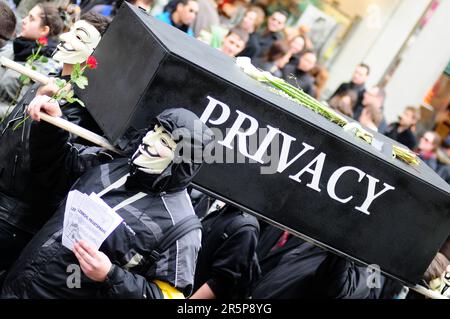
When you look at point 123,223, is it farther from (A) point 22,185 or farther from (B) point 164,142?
(A) point 22,185

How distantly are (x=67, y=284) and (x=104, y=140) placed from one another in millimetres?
736

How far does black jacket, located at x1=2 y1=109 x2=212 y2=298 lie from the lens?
3.75 metres

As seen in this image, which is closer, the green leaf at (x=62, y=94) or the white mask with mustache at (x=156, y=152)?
the white mask with mustache at (x=156, y=152)

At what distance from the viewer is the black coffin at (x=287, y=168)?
4.00 meters

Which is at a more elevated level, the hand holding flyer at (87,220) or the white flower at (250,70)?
the white flower at (250,70)

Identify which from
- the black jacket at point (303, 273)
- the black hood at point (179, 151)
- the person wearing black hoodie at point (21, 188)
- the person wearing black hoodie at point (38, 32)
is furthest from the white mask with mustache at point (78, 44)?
the black jacket at point (303, 273)

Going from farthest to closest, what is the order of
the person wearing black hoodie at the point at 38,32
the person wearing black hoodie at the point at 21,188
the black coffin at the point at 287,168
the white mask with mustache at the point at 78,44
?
the person wearing black hoodie at the point at 38,32 → the white mask with mustache at the point at 78,44 → the person wearing black hoodie at the point at 21,188 → the black coffin at the point at 287,168

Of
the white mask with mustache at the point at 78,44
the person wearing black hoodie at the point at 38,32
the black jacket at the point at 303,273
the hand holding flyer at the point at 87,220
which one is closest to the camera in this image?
the hand holding flyer at the point at 87,220

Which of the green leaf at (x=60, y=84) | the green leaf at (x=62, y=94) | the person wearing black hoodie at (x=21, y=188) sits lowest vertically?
the person wearing black hoodie at (x=21, y=188)

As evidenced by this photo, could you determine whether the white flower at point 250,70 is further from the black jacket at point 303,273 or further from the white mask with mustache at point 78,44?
the black jacket at point 303,273

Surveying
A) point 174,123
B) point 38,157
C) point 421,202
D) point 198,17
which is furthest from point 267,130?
point 198,17

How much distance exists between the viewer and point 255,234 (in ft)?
16.8

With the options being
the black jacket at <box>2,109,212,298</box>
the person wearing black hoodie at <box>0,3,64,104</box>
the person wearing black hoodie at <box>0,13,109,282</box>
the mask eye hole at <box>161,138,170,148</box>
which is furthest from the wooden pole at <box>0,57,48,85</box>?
the person wearing black hoodie at <box>0,3,64,104</box>
